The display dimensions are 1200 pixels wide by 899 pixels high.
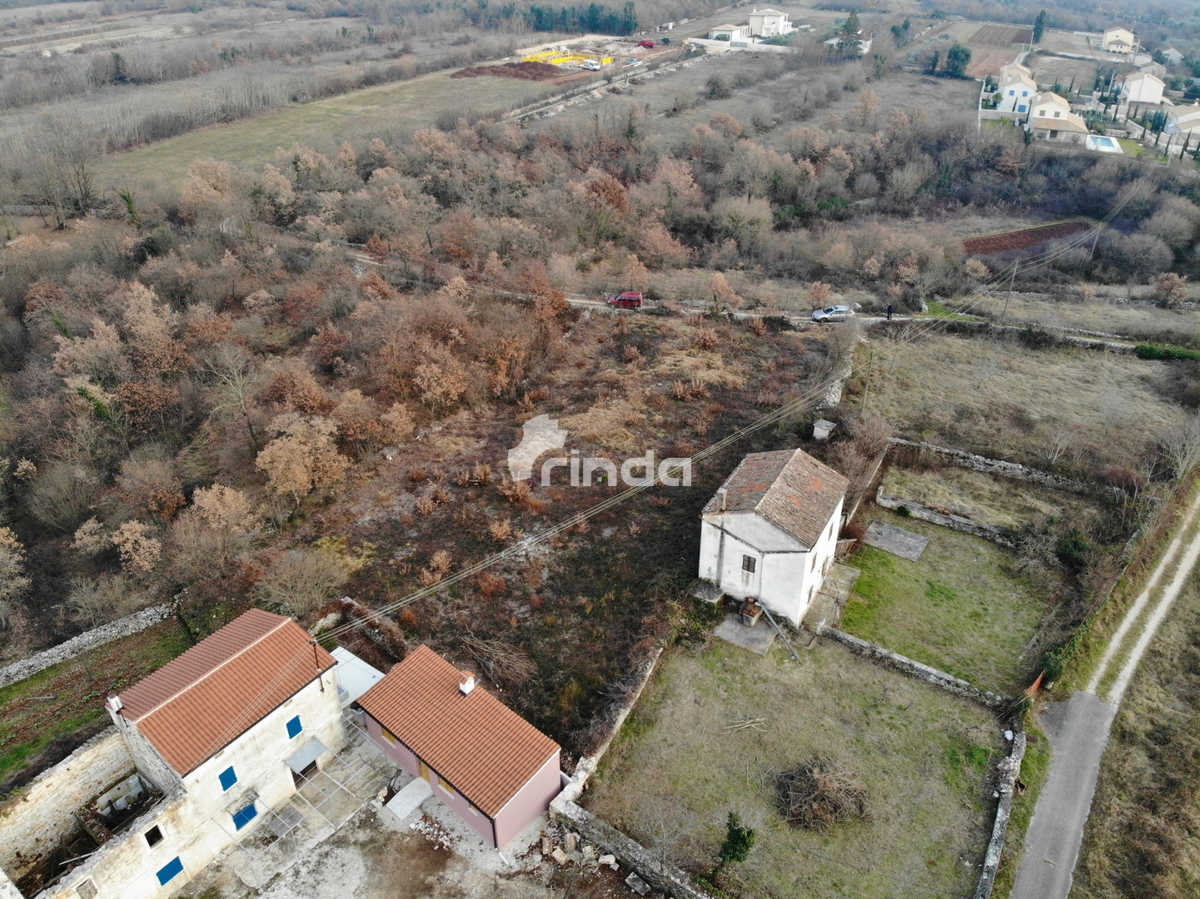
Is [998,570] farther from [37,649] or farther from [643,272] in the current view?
[37,649]

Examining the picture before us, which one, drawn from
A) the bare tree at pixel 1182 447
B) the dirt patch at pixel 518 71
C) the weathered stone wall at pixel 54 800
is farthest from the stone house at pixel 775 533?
the dirt patch at pixel 518 71

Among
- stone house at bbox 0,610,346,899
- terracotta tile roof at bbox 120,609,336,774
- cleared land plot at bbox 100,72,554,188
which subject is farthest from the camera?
cleared land plot at bbox 100,72,554,188

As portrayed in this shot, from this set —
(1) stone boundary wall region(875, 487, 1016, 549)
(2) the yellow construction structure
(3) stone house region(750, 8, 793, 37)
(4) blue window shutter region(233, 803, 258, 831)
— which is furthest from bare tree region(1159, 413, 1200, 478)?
(3) stone house region(750, 8, 793, 37)

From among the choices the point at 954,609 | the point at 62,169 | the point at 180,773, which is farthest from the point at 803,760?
the point at 62,169

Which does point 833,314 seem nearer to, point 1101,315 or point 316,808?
point 1101,315

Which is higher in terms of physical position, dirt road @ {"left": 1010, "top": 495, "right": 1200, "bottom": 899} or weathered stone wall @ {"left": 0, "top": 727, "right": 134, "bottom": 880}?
weathered stone wall @ {"left": 0, "top": 727, "right": 134, "bottom": 880}

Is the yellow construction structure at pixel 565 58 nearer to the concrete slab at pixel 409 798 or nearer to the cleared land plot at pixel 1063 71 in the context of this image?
the cleared land plot at pixel 1063 71

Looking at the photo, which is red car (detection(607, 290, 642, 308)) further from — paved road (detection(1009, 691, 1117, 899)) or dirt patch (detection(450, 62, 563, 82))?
dirt patch (detection(450, 62, 563, 82))
